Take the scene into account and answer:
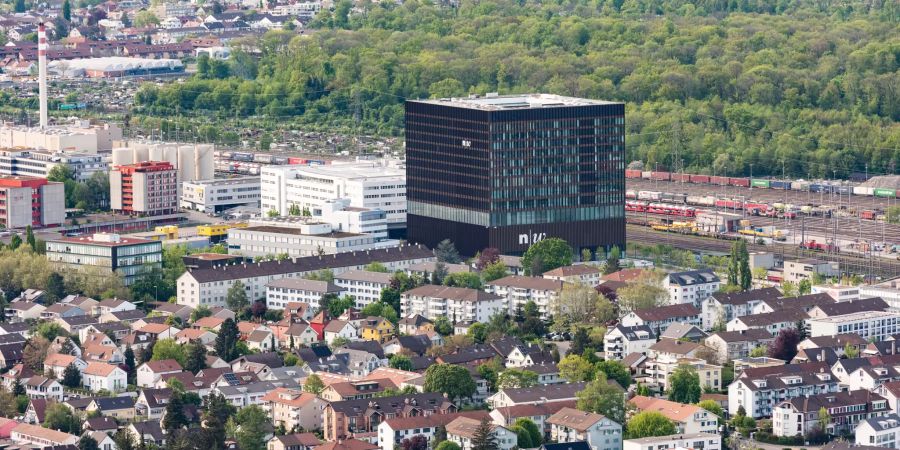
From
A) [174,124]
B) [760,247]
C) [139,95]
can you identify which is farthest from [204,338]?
[139,95]

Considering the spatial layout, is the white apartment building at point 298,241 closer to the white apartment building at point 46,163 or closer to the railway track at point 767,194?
the white apartment building at point 46,163

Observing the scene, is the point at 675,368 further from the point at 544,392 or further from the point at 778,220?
the point at 778,220

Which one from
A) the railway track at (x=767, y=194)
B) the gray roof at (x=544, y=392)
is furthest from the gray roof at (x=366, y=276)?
the railway track at (x=767, y=194)

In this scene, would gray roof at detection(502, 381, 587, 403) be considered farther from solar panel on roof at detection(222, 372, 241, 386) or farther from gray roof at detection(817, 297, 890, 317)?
gray roof at detection(817, 297, 890, 317)

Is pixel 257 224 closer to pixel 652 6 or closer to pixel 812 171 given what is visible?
pixel 812 171

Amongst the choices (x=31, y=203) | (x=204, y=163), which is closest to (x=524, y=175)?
(x=31, y=203)

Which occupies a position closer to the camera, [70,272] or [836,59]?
[70,272]

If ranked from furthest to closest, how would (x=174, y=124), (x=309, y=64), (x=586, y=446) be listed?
(x=309, y=64) < (x=174, y=124) < (x=586, y=446)
